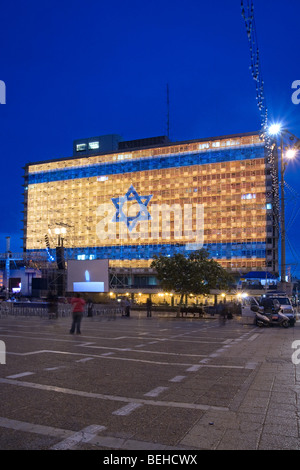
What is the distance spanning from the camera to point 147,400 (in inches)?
283

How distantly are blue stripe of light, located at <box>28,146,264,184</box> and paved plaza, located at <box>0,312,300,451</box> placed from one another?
8635cm

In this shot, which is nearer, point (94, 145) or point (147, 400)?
point (147, 400)

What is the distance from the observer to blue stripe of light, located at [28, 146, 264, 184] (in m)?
95.7

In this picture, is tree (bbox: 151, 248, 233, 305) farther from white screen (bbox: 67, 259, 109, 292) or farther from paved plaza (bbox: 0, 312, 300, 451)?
paved plaza (bbox: 0, 312, 300, 451)

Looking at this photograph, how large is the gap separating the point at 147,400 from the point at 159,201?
314 ft

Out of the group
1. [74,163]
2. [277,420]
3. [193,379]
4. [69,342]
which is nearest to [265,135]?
[69,342]

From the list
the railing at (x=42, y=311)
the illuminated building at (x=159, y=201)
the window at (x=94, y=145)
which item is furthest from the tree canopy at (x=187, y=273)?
the window at (x=94, y=145)

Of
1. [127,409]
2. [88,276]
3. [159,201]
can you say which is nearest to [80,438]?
[127,409]

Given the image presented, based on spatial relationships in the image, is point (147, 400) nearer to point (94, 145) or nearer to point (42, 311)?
point (42, 311)

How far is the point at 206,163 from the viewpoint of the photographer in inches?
3903

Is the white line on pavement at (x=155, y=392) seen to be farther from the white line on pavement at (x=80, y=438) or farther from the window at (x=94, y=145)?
the window at (x=94, y=145)

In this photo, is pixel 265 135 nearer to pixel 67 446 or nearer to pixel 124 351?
pixel 124 351

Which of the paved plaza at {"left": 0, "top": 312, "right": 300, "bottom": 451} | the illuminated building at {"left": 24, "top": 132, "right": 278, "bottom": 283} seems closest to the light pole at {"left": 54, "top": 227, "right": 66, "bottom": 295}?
the illuminated building at {"left": 24, "top": 132, "right": 278, "bottom": 283}

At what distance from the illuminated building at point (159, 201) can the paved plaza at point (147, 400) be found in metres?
80.5
